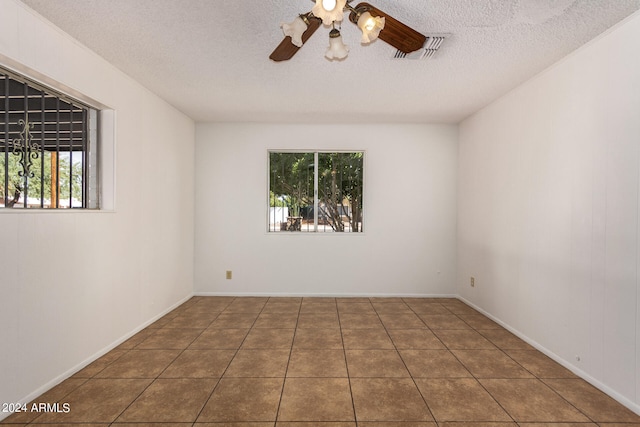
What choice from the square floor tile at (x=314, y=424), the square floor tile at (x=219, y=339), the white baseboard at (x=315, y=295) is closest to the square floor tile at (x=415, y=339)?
the square floor tile at (x=314, y=424)

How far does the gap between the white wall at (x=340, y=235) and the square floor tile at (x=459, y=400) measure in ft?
7.72

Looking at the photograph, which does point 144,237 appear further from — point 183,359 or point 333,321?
point 333,321

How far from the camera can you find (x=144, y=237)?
3.40 metres

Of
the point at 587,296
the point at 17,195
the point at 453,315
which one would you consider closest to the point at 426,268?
the point at 453,315

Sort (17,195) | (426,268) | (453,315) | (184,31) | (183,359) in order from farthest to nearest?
(426,268)
(453,315)
(183,359)
(184,31)
(17,195)

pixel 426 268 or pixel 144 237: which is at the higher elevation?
pixel 144 237

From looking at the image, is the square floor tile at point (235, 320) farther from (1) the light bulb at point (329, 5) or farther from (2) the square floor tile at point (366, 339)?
(1) the light bulb at point (329, 5)

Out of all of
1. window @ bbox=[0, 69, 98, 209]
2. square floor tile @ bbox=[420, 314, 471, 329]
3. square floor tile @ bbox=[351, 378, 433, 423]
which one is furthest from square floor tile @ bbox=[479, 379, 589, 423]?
window @ bbox=[0, 69, 98, 209]

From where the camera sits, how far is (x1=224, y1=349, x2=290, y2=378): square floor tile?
8.00ft

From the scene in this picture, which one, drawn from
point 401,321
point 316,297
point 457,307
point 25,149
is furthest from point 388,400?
point 25,149

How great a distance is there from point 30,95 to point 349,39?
2.23m

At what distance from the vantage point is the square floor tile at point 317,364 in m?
2.44

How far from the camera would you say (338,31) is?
1.82 meters

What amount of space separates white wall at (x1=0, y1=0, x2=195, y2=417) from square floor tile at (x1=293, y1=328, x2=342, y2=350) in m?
1.64
